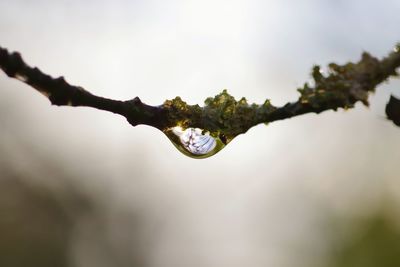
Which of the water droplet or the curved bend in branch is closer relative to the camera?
the curved bend in branch

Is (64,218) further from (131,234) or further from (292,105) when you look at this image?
(292,105)

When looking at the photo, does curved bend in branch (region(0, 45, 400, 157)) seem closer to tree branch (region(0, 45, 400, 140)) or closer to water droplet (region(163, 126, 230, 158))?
tree branch (region(0, 45, 400, 140))

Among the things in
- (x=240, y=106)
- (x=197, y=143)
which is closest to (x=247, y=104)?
(x=240, y=106)

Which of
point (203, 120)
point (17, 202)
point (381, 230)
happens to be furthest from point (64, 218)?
point (203, 120)

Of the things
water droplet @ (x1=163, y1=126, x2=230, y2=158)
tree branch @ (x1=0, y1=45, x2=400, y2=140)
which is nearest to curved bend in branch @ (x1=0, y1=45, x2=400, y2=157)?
tree branch @ (x1=0, y1=45, x2=400, y2=140)

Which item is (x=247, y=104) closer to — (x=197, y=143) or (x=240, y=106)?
(x=240, y=106)
